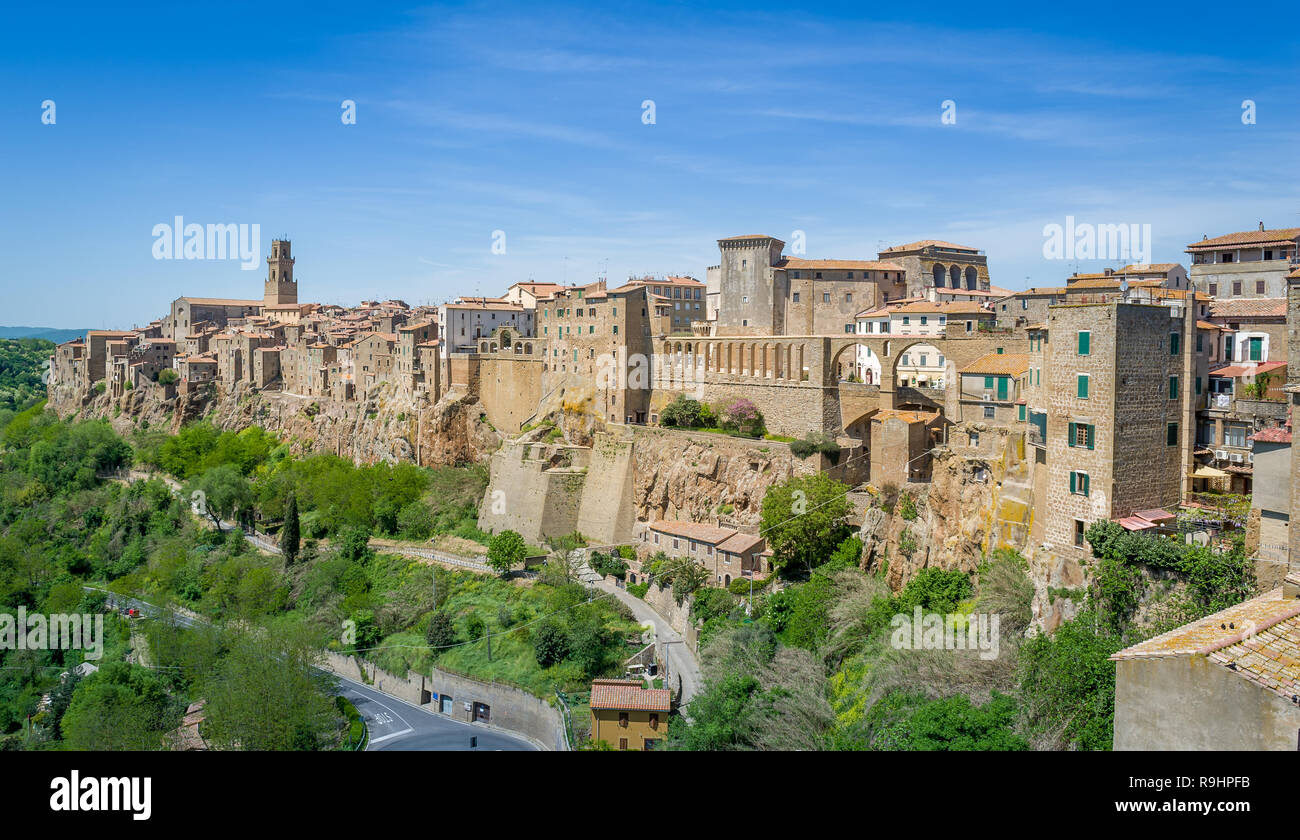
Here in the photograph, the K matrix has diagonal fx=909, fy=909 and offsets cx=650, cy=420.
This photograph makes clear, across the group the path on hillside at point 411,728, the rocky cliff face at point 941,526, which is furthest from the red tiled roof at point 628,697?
the rocky cliff face at point 941,526

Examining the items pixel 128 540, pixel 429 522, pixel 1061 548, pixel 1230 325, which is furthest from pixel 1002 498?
pixel 128 540

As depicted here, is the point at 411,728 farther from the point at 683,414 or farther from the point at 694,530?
the point at 683,414

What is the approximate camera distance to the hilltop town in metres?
16.3

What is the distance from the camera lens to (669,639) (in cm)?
2661

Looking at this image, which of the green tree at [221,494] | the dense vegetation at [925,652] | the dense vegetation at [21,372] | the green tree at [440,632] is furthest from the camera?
the dense vegetation at [21,372]

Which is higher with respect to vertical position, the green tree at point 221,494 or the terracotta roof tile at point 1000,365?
the terracotta roof tile at point 1000,365

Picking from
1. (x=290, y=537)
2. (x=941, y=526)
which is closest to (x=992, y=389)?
(x=941, y=526)

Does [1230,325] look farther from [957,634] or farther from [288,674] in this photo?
[288,674]

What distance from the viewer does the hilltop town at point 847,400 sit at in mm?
16266

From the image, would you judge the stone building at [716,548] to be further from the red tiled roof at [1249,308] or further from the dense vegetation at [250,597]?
the red tiled roof at [1249,308]

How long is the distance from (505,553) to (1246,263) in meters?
24.4

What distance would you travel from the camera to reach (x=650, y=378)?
36.3m

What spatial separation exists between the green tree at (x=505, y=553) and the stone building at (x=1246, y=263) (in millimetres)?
22800
